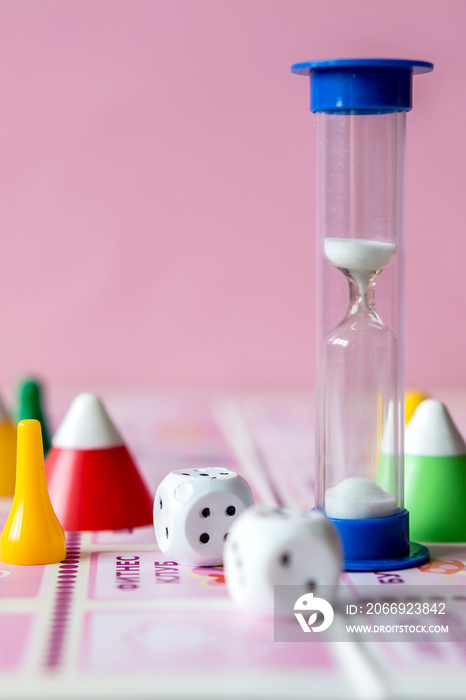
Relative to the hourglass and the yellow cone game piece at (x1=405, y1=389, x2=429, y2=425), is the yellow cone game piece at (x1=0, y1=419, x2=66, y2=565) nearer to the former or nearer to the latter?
the hourglass

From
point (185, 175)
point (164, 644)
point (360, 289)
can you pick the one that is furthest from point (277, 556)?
point (185, 175)

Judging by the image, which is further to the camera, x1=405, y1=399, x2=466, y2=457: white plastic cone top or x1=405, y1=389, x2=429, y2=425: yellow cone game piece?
x1=405, y1=389, x2=429, y2=425: yellow cone game piece

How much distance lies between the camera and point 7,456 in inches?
52.1

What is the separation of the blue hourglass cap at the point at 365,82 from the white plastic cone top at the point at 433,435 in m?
0.35

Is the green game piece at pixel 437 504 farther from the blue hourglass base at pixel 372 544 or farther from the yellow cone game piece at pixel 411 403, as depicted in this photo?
the yellow cone game piece at pixel 411 403

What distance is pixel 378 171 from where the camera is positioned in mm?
971

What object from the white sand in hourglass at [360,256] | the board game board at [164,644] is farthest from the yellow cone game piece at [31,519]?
the white sand in hourglass at [360,256]

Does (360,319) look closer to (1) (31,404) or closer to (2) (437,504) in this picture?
(2) (437,504)

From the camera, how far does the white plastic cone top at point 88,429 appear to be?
3.79 feet

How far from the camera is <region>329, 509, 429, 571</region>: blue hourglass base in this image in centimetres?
95

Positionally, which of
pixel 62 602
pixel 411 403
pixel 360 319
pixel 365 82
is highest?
pixel 365 82

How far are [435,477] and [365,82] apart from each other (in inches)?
16.9

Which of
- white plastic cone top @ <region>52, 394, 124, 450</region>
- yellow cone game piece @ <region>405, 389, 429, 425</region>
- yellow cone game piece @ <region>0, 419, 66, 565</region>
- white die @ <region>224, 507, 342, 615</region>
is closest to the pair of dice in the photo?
white die @ <region>224, 507, 342, 615</region>

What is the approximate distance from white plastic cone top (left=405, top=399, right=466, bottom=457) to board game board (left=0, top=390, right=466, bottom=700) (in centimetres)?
11
